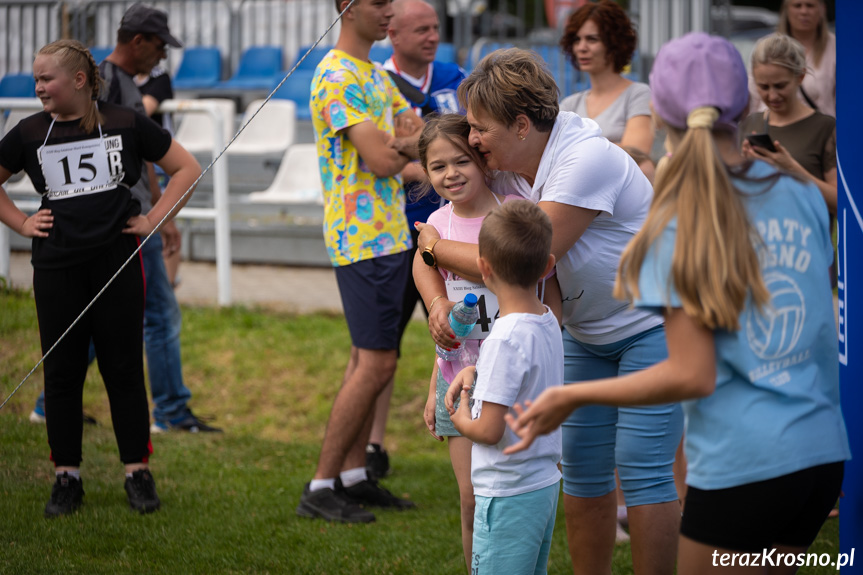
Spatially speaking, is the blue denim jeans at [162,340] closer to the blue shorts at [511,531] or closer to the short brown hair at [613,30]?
the short brown hair at [613,30]

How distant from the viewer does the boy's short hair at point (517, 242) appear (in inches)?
95.4

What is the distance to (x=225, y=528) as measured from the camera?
4.12m

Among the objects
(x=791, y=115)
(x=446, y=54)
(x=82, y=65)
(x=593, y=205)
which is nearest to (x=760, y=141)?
(x=593, y=205)

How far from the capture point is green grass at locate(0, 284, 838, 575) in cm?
369

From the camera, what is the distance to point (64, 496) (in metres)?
3.95

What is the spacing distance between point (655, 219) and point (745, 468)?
543 mm

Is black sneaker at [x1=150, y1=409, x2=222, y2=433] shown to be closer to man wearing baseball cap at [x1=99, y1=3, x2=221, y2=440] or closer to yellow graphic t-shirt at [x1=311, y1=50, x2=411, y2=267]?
man wearing baseball cap at [x1=99, y1=3, x2=221, y2=440]

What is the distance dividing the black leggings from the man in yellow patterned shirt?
2.69ft

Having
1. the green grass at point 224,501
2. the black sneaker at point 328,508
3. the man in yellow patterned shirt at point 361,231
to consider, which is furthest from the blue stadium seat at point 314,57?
the black sneaker at point 328,508

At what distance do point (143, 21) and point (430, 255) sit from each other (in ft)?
9.15

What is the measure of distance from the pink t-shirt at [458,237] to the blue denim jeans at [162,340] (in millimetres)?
2721

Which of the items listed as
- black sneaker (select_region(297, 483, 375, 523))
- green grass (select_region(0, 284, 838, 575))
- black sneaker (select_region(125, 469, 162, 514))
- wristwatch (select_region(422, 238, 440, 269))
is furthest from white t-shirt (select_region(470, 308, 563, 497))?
black sneaker (select_region(125, 469, 162, 514))

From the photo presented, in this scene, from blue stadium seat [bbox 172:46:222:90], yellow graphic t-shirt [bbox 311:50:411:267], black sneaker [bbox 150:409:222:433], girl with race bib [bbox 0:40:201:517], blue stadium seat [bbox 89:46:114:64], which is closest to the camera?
girl with race bib [bbox 0:40:201:517]

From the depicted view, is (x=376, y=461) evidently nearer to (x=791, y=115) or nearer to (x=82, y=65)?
(x=82, y=65)
